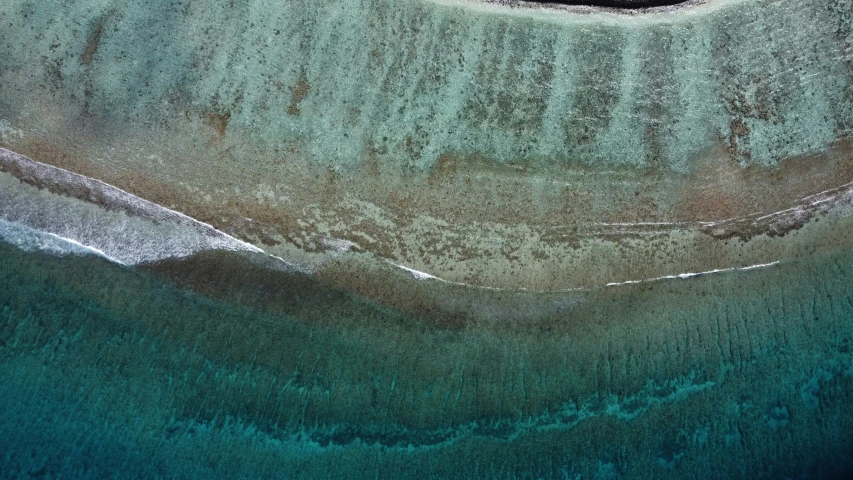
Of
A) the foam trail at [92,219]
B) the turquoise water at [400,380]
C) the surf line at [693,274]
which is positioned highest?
the surf line at [693,274]

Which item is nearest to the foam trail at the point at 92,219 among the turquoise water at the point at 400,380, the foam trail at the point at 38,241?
the foam trail at the point at 38,241

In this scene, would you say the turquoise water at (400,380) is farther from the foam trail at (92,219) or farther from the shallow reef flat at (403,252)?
the foam trail at (92,219)

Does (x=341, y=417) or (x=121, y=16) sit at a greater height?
(x=121, y=16)

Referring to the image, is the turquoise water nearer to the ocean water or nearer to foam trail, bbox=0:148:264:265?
the ocean water

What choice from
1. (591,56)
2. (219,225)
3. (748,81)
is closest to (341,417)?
(219,225)

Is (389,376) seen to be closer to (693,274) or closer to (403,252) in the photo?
(403,252)

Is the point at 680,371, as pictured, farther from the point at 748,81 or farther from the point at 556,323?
the point at 748,81
